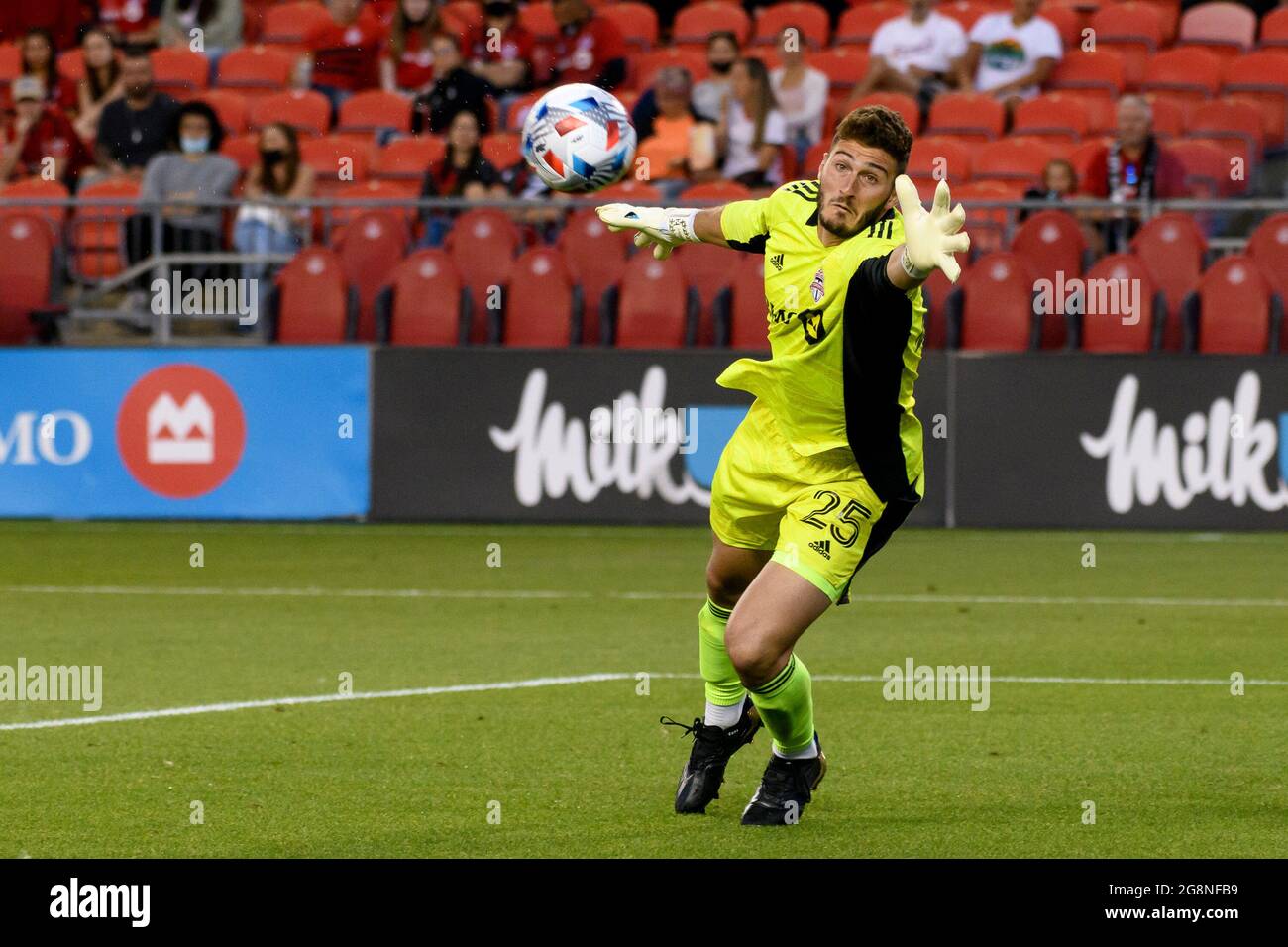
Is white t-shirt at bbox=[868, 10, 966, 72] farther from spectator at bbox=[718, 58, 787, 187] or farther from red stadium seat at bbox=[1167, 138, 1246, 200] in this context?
red stadium seat at bbox=[1167, 138, 1246, 200]

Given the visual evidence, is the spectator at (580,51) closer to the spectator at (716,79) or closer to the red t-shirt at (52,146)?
the spectator at (716,79)

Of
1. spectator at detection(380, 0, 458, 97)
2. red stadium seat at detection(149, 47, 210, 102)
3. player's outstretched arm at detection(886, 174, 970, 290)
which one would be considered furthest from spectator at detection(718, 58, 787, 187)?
player's outstretched arm at detection(886, 174, 970, 290)

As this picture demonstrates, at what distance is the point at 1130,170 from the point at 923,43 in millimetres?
3345

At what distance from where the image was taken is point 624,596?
12.5 meters

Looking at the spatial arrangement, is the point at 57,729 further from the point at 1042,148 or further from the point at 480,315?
the point at 1042,148

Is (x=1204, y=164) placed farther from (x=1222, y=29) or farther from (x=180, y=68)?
(x=180, y=68)

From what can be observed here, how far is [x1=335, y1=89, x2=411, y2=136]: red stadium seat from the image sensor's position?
19.2 m

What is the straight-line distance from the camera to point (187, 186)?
671 inches

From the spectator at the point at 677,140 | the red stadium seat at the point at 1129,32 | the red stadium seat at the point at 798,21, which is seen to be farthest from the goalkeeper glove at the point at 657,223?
the red stadium seat at the point at 798,21

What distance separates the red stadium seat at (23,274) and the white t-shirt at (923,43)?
7.37m

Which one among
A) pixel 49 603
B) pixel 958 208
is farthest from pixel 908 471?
pixel 49 603

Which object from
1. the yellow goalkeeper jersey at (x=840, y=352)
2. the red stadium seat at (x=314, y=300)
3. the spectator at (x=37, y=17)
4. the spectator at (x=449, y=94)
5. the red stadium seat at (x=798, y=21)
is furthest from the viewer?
the spectator at (x=37, y=17)

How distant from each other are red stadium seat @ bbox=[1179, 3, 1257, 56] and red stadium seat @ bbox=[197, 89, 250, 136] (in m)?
8.49

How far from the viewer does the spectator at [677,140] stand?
17250 millimetres
